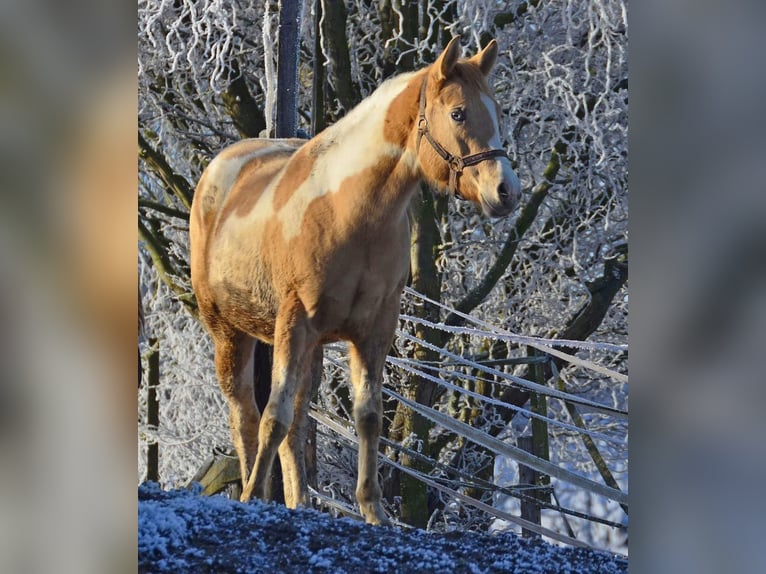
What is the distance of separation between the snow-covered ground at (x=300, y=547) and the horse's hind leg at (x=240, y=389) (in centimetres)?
21

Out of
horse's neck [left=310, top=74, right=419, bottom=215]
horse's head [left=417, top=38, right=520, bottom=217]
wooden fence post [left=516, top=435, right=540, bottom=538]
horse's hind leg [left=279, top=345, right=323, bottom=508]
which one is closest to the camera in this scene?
horse's head [left=417, top=38, right=520, bottom=217]

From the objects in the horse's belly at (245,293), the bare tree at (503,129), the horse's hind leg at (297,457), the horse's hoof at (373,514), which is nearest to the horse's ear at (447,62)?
the bare tree at (503,129)

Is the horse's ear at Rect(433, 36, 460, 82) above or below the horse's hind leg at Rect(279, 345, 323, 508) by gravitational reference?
above

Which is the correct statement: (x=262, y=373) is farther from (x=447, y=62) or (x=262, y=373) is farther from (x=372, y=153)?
(x=447, y=62)

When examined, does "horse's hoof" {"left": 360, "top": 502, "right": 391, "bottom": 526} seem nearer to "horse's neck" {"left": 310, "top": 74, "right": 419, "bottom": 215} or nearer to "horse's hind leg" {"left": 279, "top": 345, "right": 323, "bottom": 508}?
"horse's hind leg" {"left": 279, "top": 345, "right": 323, "bottom": 508}

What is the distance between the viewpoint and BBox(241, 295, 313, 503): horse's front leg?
3064 mm

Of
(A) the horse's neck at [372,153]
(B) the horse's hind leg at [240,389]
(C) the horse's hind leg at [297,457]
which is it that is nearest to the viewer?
(A) the horse's neck at [372,153]

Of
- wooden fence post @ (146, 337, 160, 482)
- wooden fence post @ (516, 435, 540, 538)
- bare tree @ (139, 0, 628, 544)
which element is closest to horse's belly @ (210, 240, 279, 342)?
bare tree @ (139, 0, 628, 544)

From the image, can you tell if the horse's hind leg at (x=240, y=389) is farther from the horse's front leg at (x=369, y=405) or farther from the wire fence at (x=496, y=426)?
the horse's front leg at (x=369, y=405)

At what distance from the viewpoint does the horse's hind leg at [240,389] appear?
335cm

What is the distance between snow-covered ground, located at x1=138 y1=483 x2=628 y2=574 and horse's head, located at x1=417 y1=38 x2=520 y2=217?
1.10 m

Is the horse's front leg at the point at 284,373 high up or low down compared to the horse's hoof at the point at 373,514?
up
